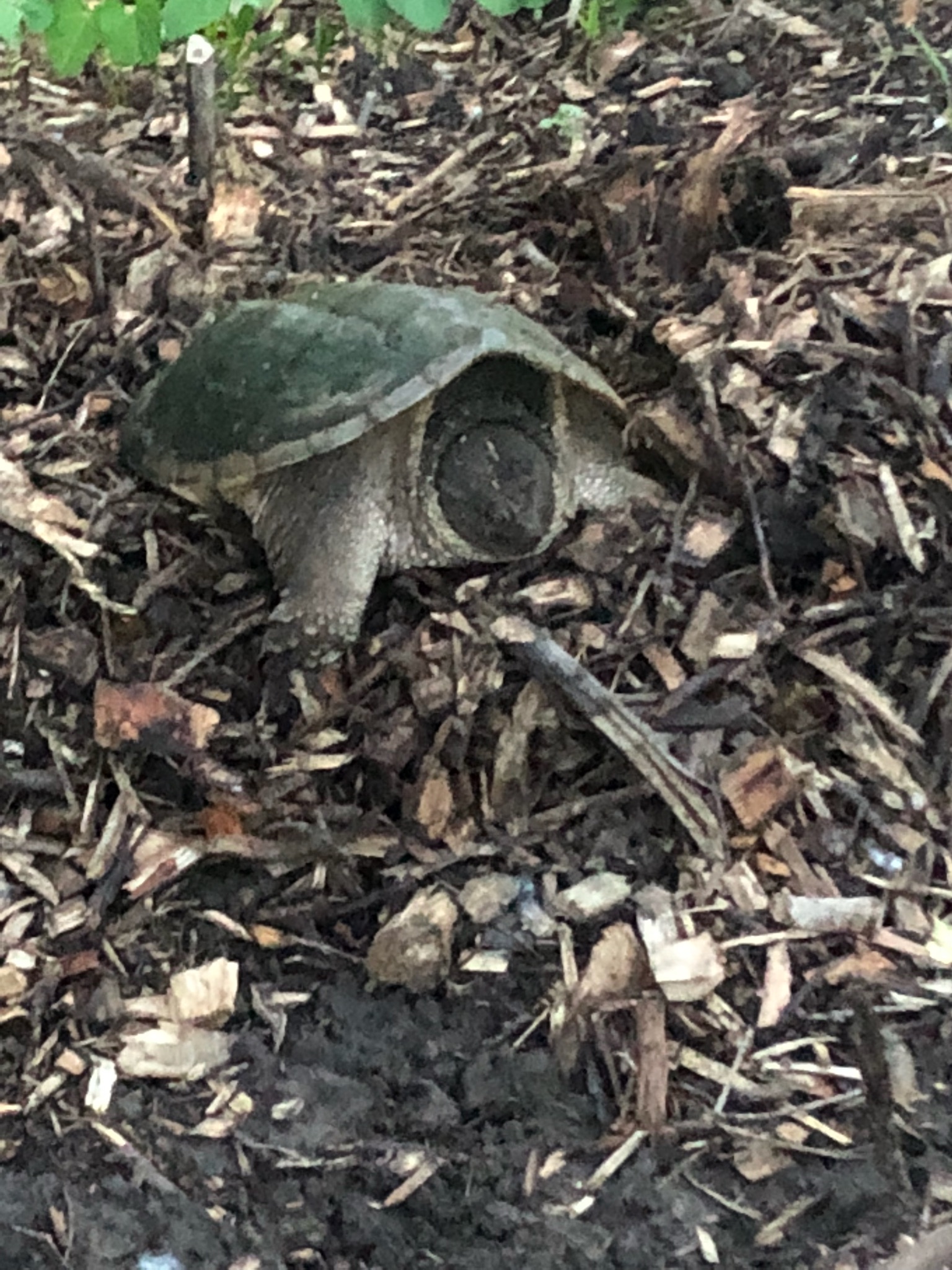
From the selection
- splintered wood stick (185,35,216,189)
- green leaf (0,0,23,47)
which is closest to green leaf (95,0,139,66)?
splintered wood stick (185,35,216,189)

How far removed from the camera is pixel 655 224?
2262 mm

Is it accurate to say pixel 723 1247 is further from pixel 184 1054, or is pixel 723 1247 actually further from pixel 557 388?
pixel 557 388

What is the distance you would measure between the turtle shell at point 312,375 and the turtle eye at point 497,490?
0.38 ft

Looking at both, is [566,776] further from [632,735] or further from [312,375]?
[312,375]

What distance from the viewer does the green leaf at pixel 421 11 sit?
6.22ft

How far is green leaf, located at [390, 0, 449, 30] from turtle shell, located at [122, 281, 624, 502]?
41 cm

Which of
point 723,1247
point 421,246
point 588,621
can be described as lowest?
point 723,1247

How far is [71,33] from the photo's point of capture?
2.12m

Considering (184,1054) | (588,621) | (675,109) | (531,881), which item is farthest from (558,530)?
(675,109)

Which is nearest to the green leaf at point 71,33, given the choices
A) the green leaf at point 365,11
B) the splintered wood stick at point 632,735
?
the green leaf at point 365,11

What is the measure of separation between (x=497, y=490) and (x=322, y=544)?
11.5 inches

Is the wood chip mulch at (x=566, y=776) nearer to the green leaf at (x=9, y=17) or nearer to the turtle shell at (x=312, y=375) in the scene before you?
the turtle shell at (x=312, y=375)

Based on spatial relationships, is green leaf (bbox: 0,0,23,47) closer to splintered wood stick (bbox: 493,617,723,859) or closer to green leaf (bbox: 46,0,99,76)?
green leaf (bbox: 46,0,99,76)

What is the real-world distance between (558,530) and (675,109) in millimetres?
1289
